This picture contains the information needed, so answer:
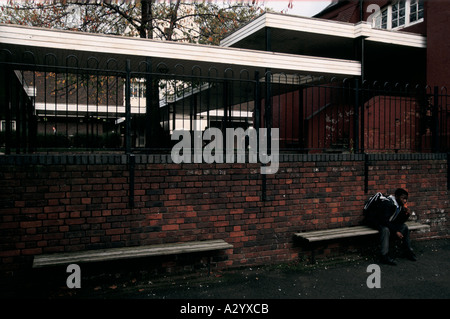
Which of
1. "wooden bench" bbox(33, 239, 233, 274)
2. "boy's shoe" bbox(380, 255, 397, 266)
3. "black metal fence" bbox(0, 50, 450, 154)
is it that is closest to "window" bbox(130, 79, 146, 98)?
"black metal fence" bbox(0, 50, 450, 154)

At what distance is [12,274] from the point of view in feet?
13.7

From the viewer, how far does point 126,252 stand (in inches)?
174

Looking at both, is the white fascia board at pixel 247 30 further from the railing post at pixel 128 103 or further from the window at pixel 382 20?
the window at pixel 382 20

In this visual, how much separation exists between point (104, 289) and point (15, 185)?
5.48 ft

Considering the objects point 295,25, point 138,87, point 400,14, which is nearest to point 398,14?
point 400,14

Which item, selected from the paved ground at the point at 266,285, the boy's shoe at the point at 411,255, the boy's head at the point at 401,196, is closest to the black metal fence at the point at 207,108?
the boy's head at the point at 401,196

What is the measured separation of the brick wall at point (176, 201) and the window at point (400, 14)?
8.18m

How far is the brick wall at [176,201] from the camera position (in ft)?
14.0

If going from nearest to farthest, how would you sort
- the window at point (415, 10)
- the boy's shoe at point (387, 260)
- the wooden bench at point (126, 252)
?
the wooden bench at point (126, 252) < the boy's shoe at point (387, 260) < the window at point (415, 10)

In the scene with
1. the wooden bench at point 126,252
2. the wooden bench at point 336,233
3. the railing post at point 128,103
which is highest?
the railing post at point 128,103

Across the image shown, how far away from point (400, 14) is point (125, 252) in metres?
13.5

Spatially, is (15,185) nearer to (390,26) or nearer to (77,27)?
(77,27)
